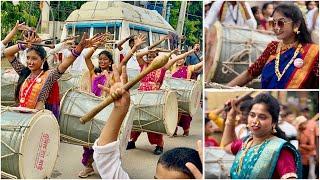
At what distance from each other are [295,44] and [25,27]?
3.20ft

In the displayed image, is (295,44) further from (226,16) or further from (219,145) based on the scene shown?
(219,145)

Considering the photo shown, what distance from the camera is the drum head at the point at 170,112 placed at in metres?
1.66

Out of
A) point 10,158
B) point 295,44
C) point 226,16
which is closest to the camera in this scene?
point 10,158

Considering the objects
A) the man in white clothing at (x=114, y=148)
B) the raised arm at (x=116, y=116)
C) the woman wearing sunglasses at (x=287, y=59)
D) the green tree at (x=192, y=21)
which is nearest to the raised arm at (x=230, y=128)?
the woman wearing sunglasses at (x=287, y=59)

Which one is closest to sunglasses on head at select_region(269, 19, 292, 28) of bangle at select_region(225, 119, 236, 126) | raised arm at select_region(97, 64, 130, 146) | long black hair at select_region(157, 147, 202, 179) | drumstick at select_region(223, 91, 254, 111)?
drumstick at select_region(223, 91, 254, 111)

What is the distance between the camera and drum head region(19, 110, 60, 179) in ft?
4.79

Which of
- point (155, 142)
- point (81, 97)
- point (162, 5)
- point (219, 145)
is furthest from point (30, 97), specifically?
point (219, 145)

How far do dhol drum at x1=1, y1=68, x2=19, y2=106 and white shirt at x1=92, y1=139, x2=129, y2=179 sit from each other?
0.82 metres

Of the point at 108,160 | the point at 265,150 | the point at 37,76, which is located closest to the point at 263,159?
the point at 265,150

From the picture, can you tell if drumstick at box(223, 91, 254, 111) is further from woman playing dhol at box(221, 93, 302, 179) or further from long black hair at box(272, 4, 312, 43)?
long black hair at box(272, 4, 312, 43)

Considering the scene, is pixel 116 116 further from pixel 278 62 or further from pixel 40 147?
pixel 278 62

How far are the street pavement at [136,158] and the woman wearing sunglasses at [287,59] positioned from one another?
23cm

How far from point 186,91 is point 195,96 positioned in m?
0.04

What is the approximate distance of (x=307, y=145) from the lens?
64.4 inches
